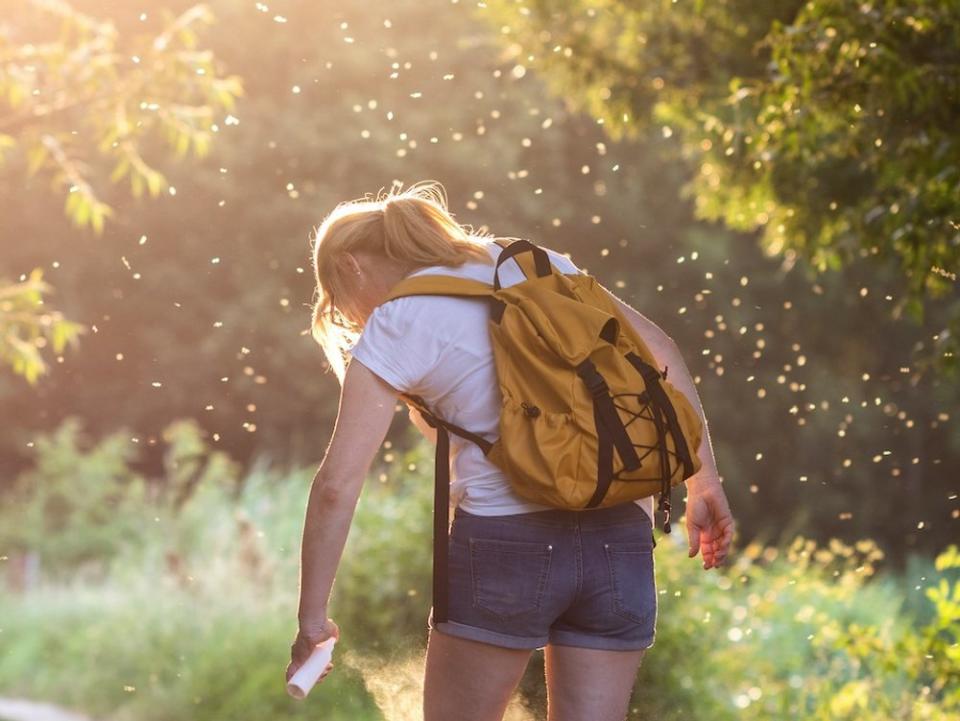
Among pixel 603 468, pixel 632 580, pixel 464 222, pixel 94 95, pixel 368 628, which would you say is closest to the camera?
pixel 603 468

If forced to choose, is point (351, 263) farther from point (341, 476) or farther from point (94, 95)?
point (94, 95)

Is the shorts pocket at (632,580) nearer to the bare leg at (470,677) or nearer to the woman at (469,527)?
the woman at (469,527)

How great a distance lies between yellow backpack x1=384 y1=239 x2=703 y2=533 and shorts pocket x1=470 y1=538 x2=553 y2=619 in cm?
8

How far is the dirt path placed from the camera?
6766 mm

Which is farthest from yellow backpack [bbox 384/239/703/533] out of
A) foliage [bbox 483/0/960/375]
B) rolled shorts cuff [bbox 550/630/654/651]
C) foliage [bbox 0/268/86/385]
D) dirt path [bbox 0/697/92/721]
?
dirt path [bbox 0/697/92/721]

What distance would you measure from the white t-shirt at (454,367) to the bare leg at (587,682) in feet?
0.83

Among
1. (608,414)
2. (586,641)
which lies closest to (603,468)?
(608,414)

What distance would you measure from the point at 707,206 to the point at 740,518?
28.7 feet

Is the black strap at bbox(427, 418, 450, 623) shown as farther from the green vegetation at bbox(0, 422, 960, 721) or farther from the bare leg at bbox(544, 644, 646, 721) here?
the green vegetation at bbox(0, 422, 960, 721)

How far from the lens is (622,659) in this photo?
2.29 metres

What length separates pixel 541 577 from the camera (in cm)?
219

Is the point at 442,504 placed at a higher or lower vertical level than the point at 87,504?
higher

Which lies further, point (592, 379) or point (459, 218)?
point (459, 218)

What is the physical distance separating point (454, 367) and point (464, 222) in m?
13.1
